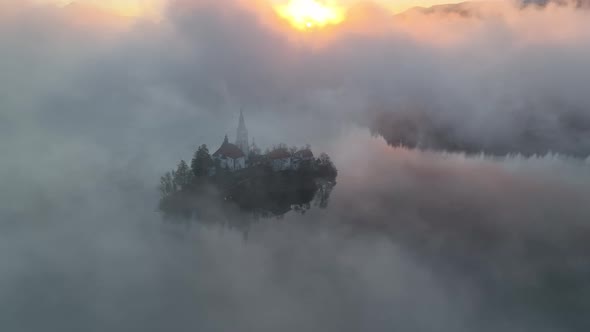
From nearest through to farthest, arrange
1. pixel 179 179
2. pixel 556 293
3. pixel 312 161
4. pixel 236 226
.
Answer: pixel 556 293
pixel 236 226
pixel 179 179
pixel 312 161

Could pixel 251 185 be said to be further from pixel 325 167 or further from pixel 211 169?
pixel 325 167

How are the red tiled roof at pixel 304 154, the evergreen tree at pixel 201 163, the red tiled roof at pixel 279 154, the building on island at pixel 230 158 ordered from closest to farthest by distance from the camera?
the evergreen tree at pixel 201 163, the building on island at pixel 230 158, the red tiled roof at pixel 279 154, the red tiled roof at pixel 304 154

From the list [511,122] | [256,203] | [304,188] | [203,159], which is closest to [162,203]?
[203,159]

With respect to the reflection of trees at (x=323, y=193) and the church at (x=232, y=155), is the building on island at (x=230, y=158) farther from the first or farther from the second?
the reflection of trees at (x=323, y=193)

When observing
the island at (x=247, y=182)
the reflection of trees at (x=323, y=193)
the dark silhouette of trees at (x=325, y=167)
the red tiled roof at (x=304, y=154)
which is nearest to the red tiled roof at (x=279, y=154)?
the island at (x=247, y=182)

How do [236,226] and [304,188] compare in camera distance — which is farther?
[304,188]

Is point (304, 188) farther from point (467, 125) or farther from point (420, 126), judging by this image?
point (467, 125)

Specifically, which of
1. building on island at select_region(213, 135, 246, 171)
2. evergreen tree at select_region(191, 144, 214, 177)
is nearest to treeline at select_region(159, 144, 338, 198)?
evergreen tree at select_region(191, 144, 214, 177)

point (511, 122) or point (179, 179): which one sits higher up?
point (511, 122)

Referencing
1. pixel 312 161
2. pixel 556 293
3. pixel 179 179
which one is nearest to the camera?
pixel 556 293
